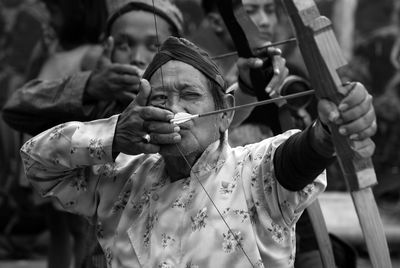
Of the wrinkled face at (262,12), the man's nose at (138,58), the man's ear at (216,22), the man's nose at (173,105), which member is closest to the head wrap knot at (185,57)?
the man's nose at (173,105)

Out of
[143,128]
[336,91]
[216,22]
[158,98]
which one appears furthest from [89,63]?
[336,91]

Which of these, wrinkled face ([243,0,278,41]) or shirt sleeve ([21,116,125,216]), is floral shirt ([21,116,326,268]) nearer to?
shirt sleeve ([21,116,125,216])

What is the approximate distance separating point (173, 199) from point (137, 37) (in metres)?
1.19

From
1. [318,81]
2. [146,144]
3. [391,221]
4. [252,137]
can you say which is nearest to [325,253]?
[252,137]

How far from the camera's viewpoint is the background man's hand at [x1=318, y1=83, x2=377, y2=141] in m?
2.42

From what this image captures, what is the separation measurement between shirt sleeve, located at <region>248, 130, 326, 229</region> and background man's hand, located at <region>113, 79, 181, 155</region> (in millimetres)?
242

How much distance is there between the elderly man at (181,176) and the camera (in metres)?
2.85

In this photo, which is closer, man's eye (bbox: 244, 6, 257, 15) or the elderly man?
the elderly man

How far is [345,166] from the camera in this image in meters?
2.53

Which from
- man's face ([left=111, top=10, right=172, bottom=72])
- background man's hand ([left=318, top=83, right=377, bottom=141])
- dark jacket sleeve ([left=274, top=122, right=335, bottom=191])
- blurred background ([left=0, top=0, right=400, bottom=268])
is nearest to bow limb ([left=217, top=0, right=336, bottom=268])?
man's face ([left=111, top=10, right=172, bottom=72])

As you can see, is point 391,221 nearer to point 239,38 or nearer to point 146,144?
point 239,38

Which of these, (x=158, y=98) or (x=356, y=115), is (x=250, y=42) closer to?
(x=158, y=98)

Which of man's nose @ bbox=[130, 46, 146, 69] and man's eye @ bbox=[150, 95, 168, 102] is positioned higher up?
man's eye @ bbox=[150, 95, 168, 102]

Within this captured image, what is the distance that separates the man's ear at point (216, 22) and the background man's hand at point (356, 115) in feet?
8.00
